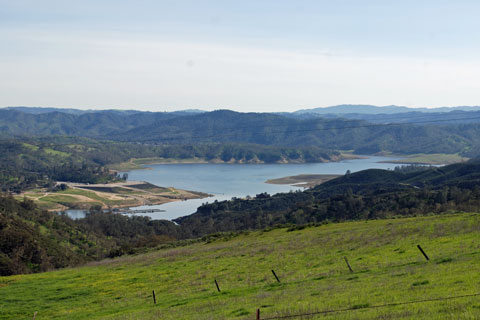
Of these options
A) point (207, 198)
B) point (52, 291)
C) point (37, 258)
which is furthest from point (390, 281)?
point (207, 198)

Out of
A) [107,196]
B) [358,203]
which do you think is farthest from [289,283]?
[107,196]

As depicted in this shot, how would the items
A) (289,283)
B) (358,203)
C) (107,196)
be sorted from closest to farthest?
1. (289,283)
2. (358,203)
3. (107,196)

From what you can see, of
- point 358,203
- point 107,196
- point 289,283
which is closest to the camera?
point 289,283

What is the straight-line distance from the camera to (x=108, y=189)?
191375 mm

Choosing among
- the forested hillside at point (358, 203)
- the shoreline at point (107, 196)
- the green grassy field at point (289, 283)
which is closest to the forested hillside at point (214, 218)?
the forested hillside at point (358, 203)

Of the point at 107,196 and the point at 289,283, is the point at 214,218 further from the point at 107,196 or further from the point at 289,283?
the point at 289,283

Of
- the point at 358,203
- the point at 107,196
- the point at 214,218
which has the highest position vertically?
the point at 358,203

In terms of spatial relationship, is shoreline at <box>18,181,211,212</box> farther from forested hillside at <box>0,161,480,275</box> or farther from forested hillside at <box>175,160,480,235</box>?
forested hillside at <box>175,160,480,235</box>

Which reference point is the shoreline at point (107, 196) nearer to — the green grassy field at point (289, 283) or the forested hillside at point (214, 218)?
the forested hillside at point (214, 218)

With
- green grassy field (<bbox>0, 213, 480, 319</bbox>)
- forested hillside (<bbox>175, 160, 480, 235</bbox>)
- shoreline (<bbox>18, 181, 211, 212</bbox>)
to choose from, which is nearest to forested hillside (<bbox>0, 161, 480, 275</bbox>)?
forested hillside (<bbox>175, 160, 480, 235</bbox>)

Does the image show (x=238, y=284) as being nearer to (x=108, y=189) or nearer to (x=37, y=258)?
(x=37, y=258)

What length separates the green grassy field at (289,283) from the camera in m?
13.7

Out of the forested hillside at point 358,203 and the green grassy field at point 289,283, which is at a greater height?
the green grassy field at point 289,283

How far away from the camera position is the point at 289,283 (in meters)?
19.8
